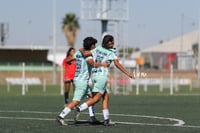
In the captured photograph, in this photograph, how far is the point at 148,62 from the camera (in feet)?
421

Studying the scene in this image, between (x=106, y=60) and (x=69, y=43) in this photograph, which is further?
(x=69, y=43)

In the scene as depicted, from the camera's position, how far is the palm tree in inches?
4624

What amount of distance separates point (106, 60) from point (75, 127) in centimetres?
172

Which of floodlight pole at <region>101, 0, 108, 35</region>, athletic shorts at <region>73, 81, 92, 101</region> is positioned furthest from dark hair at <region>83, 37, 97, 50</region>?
floodlight pole at <region>101, 0, 108, 35</region>

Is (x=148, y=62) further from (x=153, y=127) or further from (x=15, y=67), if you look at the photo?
(x=153, y=127)

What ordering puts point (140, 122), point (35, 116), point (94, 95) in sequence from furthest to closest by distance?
point (35, 116)
point (140, 122)
point (94, 95)

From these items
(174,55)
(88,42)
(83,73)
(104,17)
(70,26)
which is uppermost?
(70,26)

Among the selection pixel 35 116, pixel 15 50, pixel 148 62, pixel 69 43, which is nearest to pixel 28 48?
pixel 15 50

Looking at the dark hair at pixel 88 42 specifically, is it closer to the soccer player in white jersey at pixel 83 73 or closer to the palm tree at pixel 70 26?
the soccer player in white jersey at pixel 83 73

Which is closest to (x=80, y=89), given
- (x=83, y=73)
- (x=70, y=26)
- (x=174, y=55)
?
(x=83, y=73)

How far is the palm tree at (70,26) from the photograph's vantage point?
11744 centimetres

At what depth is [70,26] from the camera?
118 m

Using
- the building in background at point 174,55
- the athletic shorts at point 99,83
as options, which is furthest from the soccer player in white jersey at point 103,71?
the building in background at point 174,55

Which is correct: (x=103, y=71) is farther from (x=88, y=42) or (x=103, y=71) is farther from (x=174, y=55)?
(x=174, y=55)
